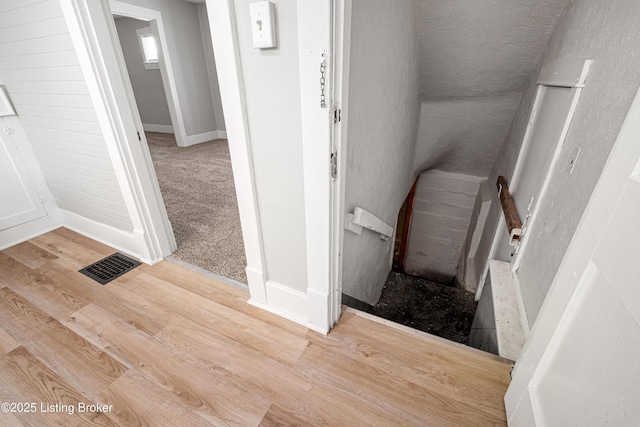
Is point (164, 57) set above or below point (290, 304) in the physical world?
A: above

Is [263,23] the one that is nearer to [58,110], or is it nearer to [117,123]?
[117,123]

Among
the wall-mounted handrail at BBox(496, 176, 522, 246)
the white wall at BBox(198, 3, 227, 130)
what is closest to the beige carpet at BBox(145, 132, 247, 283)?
the white wall at BBox(198, 3, 227, 130)

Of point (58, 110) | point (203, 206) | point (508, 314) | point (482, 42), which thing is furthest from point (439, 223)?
point (58, 110)

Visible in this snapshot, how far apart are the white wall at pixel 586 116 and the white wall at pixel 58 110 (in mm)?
2535

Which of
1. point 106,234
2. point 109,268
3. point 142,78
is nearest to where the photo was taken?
point 109,268

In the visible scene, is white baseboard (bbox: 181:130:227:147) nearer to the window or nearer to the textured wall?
the window

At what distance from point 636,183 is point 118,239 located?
2696 mm

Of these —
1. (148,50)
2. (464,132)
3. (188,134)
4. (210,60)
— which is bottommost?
(188,134)

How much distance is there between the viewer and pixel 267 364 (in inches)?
50.9

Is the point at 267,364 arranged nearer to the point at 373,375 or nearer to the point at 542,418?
the point at 373,375

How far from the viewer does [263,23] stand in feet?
3.07

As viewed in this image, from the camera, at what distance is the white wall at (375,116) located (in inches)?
50.1

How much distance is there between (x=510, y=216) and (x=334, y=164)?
152 cm

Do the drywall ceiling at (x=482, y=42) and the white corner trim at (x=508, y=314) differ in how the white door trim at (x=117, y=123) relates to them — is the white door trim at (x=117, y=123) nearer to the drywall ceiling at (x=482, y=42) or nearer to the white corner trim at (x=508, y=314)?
the drywall ceiling at (x=482, y=42)
